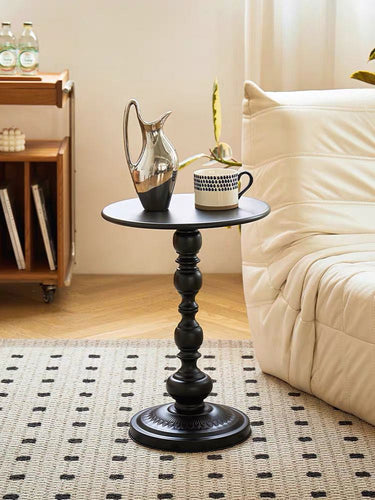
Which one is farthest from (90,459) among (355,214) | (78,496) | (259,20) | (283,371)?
(259,20)

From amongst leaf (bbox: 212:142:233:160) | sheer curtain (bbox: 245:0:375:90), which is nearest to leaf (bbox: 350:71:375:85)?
leaf (bbox: 212:142:233:160)

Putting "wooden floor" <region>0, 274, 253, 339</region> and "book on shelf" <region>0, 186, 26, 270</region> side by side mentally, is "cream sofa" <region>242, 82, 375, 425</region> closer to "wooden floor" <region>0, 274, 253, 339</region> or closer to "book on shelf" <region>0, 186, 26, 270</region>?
"wooden floor" <region>0, 274, 253, 339</region>

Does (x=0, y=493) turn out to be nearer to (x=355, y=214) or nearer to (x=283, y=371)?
(x=283, y=371)

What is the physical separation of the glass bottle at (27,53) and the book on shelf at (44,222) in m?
0.43

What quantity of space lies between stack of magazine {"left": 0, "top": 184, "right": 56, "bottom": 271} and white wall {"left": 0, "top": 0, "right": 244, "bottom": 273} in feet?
1.46

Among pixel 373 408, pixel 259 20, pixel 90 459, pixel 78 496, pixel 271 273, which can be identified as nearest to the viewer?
pixel 78 496

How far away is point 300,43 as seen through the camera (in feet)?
11.8

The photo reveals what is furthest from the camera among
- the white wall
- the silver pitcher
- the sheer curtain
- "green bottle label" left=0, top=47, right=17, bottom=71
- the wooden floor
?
the white wall

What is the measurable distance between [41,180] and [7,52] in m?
0.53

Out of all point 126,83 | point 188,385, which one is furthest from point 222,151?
point 126,83

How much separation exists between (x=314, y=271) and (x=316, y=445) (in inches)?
18.9

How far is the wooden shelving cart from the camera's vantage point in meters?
3.12

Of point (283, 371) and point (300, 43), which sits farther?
point (300, 43)

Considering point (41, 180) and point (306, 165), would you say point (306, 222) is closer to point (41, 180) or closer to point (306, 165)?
point (306, 165)
